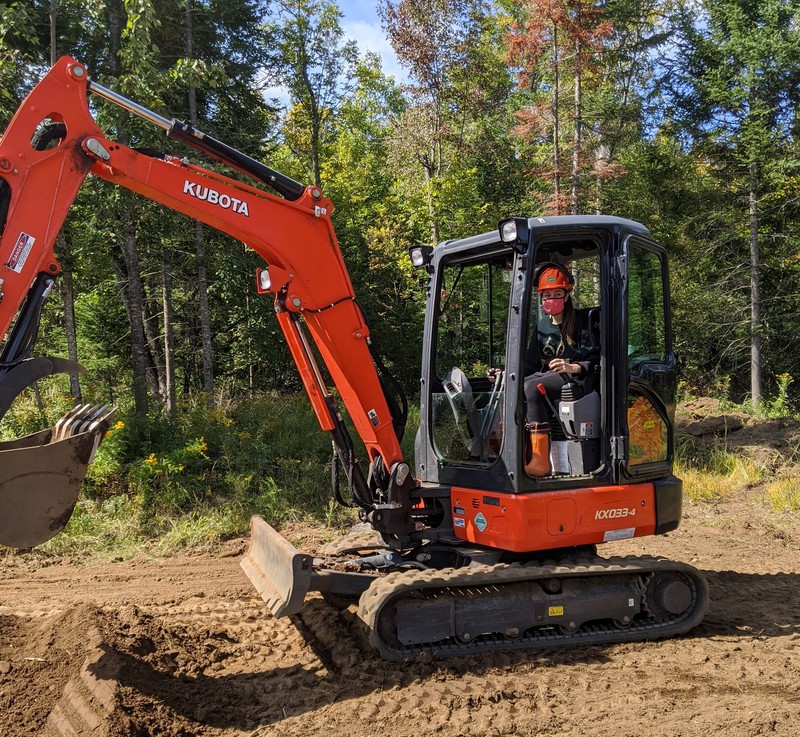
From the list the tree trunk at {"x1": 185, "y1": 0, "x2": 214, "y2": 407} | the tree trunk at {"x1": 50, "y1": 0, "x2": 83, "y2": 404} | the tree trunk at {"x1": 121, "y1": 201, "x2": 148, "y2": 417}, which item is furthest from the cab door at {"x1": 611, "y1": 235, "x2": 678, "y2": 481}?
the tree trunk at {"x1": 185, "y1": 0, "x2": 214, "y2": 407}

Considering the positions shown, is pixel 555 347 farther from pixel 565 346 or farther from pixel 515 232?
pixel 515 232

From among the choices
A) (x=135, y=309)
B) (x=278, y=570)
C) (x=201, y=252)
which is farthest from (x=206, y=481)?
(x=201, y=252)

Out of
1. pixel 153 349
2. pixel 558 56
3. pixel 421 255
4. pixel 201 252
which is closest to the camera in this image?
pixel 421 255

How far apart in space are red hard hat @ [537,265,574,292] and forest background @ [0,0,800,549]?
3067 millimetres

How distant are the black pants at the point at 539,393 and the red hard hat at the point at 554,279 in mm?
585

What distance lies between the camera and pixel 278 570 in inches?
178

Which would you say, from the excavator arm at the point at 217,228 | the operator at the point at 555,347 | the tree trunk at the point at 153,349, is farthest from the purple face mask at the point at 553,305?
the tree trunk at the point at 153,349

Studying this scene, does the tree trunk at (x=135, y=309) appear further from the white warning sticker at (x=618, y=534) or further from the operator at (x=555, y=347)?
the white warning sticker at (x=618, y=534)

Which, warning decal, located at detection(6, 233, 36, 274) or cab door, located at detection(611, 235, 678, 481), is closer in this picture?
warning decal, located at detection(6, 233, 36, 274)

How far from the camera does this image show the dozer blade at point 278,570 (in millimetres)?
4156

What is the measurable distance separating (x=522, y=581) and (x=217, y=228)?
9.94 ft

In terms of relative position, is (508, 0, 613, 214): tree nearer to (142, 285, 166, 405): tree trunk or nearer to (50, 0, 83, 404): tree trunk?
(50, 0, 83, 404): tree trunk

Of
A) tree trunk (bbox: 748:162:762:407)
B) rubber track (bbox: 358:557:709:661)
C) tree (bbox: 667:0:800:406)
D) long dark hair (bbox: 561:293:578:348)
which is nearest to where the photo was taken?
rubber track (bbox: 358:557:709:661)

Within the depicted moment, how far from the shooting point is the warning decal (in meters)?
3.57
